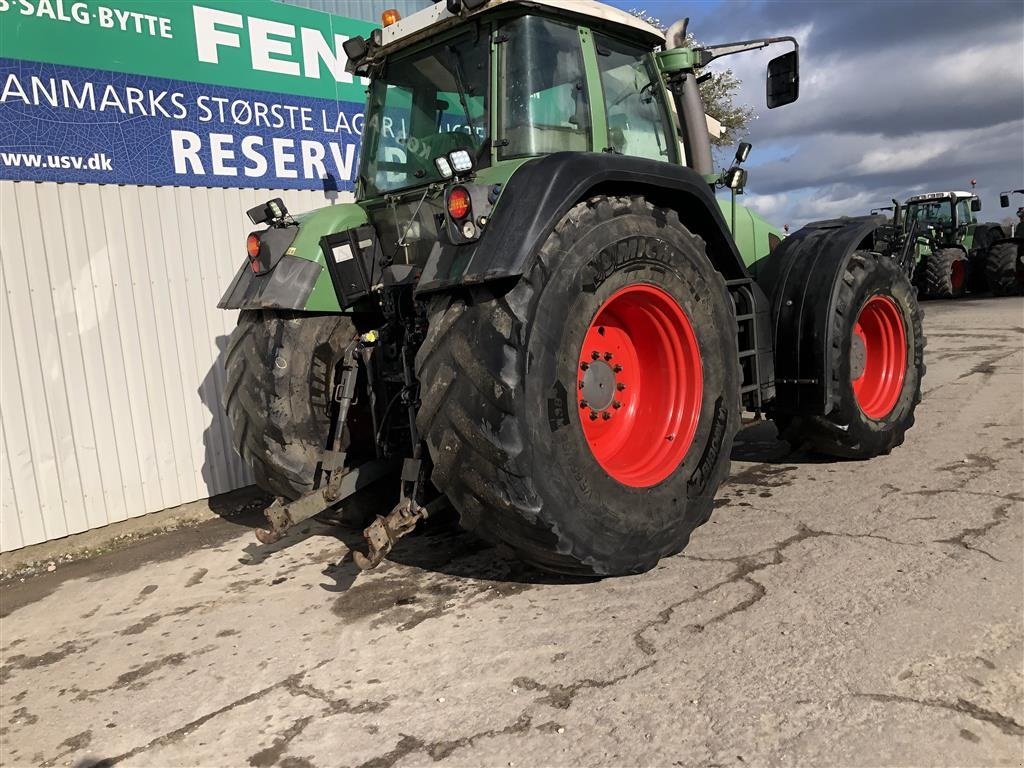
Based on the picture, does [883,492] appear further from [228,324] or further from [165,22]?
[165,22]

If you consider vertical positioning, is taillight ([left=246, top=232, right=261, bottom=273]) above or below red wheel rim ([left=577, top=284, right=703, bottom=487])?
above

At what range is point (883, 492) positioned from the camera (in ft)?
13.7

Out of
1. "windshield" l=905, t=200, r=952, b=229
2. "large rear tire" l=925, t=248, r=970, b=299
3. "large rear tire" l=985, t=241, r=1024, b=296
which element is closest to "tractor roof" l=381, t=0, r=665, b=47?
"large rear tire" l=925, t=248, r=970, b=299

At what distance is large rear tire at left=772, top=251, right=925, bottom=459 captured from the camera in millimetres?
4496

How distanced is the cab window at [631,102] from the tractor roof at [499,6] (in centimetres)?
9

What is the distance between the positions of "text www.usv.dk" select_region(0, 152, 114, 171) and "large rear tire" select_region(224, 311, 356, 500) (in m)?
1.98

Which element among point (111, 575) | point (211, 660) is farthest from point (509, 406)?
point (111, 575)

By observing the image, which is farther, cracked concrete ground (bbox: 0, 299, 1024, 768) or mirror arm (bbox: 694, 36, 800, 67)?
mirror arm (bbox: 694, 36, 800, 67)

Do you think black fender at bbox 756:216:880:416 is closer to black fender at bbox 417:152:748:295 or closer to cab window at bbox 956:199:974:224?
black fender at bbox 417:152:748:295

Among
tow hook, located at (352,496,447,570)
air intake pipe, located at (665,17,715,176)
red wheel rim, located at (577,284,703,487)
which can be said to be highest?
air intake pipe, located at (665,17,715,176)

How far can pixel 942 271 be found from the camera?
1691 centimetres

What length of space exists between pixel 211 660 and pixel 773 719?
2.05 m

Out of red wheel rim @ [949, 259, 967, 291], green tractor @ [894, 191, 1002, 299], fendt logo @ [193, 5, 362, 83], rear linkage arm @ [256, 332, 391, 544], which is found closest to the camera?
rear linkage arm @ [256, 332, 391, 544]

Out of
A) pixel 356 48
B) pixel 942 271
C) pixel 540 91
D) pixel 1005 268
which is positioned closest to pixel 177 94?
pixel 356 48
